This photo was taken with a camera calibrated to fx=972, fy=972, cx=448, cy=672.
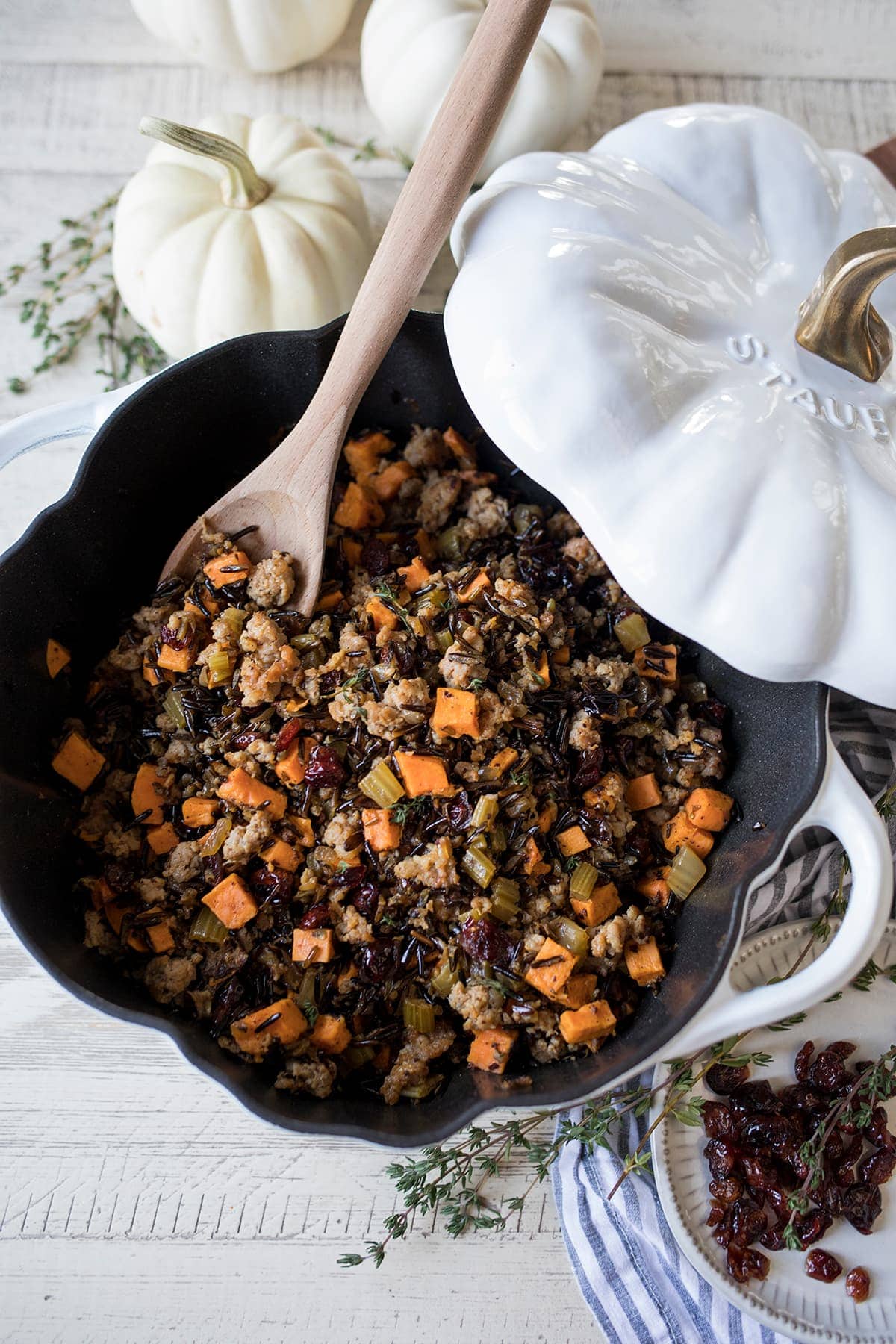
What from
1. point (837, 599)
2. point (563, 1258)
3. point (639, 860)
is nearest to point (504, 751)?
point (639, 860)

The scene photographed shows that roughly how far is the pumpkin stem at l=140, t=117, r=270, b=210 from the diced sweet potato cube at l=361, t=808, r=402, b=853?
1483 millimetres

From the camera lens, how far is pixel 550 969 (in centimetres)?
190

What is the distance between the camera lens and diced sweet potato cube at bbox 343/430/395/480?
7.72 feet

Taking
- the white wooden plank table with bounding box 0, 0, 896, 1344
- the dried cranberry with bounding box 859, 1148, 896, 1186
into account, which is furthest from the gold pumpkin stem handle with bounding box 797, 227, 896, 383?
the white wooden plank table with bounding box 0, 0, 896, 1344

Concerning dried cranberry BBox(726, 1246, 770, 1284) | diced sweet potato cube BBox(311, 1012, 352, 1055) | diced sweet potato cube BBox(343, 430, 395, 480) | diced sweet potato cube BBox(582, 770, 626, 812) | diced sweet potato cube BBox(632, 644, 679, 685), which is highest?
diced sweet potato cube BBox(343, 430, 395, 480)

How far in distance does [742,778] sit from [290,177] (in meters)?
1.90

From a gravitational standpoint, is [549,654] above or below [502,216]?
below

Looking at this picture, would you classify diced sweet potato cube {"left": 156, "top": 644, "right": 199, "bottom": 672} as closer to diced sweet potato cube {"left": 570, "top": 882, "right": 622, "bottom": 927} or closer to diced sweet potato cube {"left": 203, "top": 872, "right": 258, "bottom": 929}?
diced sweet potato cube {"left": 203, "top": 872, "right": 258, "bottom": 929}

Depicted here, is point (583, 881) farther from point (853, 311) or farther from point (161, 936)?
point (853, 311)

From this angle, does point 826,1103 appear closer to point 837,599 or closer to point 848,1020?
point 848,1020

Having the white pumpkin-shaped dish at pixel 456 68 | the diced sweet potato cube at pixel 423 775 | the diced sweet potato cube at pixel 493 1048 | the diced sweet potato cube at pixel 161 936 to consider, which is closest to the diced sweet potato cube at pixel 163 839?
the diced sweet potato cube at pixel 161 936

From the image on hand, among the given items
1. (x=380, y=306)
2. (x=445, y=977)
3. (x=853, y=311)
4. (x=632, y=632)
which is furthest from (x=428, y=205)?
(x=445, y=977)

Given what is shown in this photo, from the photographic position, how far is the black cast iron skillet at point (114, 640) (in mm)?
1777

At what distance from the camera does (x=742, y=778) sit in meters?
2.11
